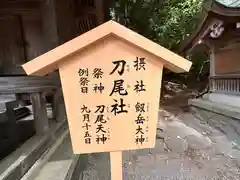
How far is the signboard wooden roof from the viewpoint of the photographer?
1807mm

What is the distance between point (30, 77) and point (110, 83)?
274 centimetres

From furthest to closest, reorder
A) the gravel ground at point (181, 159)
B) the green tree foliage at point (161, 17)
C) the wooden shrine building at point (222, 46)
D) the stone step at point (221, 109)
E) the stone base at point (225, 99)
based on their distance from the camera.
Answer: the green tree foliage at point (161, 17)
the stone base at point (225, 99)
the stone step at point (221, 109)
the wooden shrine building at point (222, 46)
the gravel ground at point (181, 159)

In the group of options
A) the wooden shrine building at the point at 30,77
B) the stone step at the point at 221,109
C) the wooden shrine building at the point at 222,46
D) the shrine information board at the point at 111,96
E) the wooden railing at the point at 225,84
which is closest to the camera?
the shrine information board at the point at 111,96

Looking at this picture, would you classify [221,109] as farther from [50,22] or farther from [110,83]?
[110,83]

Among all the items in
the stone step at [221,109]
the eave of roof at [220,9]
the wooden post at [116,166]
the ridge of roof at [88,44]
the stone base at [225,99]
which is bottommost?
the stone step at [221,109]

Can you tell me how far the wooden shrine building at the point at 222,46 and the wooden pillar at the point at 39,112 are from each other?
4.52 m

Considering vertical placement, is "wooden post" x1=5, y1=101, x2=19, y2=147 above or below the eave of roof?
below

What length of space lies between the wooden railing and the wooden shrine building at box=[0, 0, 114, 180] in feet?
14.4

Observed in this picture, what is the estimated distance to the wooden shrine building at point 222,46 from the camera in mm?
6238

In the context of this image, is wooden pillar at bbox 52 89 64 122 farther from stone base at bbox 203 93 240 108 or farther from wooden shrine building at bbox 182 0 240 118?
stone base at bbox 203 93 240 108

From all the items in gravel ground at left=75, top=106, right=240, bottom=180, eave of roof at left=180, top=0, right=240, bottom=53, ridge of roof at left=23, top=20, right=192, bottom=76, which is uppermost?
eave of roof at left=180, top=0, right=240, bottom=53

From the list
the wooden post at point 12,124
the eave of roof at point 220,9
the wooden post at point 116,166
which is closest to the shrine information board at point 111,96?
the wooden post at point 116,166

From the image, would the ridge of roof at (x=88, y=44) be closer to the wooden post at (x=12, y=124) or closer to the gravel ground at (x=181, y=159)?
the gravel ground at (x=181, y=159)

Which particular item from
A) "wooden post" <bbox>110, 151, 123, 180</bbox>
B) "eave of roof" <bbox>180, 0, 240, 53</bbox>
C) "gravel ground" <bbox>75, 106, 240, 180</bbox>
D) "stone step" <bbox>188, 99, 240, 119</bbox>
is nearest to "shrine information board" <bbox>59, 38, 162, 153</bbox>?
"wooden post" <bbox>110, 151, 123, 180</bbox>
